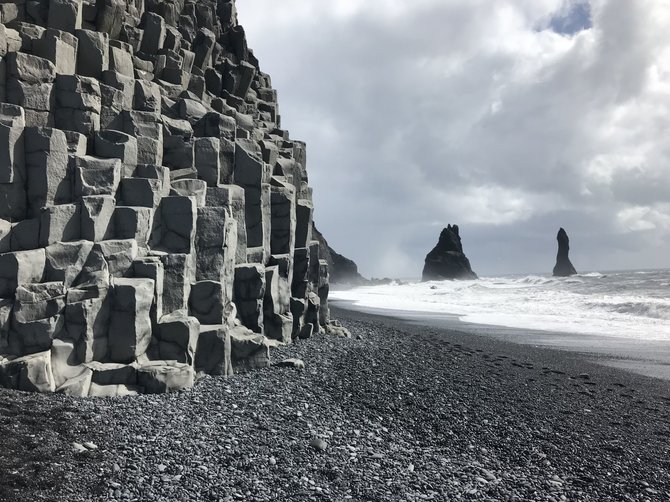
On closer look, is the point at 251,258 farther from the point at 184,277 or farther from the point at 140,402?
the point at 140,402

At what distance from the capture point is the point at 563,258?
120 m

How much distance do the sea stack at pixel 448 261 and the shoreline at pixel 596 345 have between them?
95521 millimetres

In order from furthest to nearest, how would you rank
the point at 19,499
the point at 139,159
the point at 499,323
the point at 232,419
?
the point at 499,323 < the point at 139,159 < the point at 232,419 < the point at 19,499

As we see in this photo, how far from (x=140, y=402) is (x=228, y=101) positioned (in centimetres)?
2006

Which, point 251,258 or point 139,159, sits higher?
point 139,159

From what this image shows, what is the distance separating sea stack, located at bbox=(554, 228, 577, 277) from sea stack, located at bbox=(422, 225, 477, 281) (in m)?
21.9

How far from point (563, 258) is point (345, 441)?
12269 centimetres

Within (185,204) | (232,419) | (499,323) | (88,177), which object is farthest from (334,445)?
(499,323)

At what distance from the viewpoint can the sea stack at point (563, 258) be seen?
118750mm

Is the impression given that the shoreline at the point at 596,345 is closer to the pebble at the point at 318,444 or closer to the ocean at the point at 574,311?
the ocean at the point at 574,311

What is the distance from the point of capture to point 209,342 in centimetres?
1528

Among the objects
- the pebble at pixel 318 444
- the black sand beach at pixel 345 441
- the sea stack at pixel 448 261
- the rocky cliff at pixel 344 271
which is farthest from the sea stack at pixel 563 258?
the pebble at pixel 318 444

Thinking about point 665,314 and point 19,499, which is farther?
point 665,314

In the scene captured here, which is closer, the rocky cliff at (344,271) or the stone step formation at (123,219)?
the stone step formation at (123,219)
